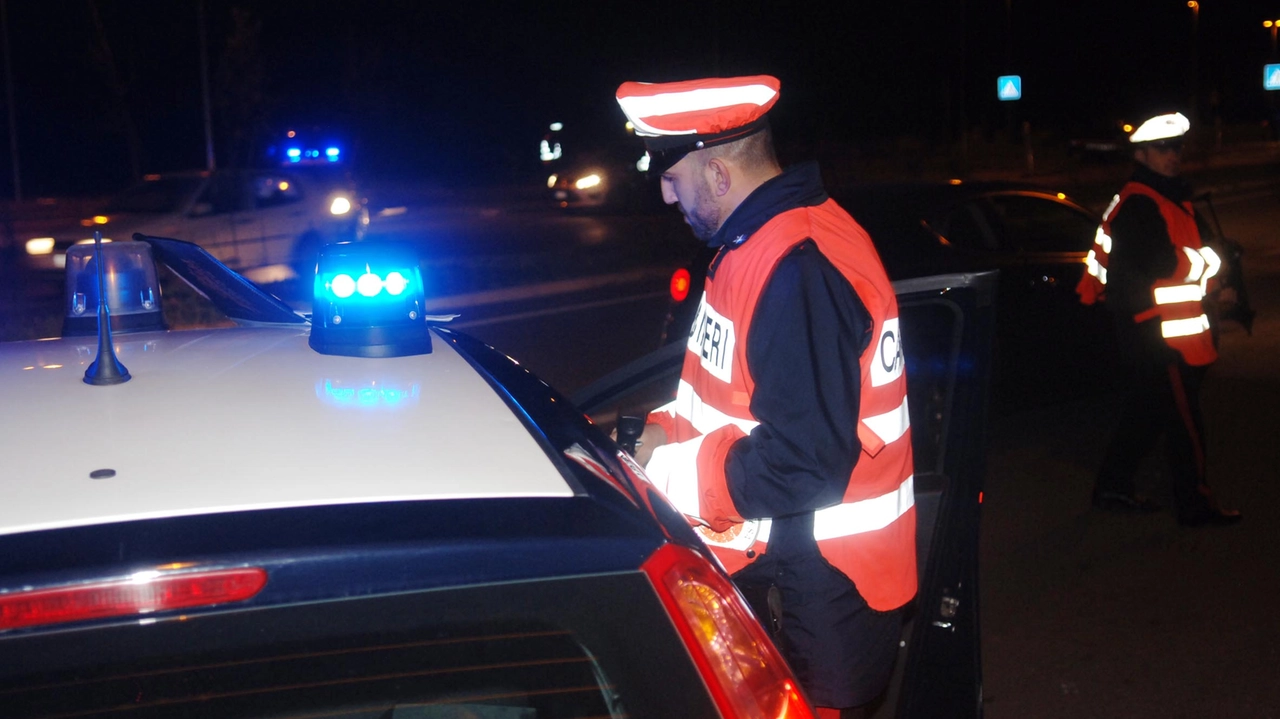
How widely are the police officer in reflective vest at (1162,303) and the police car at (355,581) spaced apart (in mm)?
4143

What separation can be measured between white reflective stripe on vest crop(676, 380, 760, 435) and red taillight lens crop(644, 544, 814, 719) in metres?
0.80

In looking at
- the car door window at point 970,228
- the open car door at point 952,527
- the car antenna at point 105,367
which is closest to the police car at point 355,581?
the car antenna at point 105,367

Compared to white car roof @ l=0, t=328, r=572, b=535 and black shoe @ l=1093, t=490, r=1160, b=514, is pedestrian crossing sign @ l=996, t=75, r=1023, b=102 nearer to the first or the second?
black shoe @ l=1093, t=490, r=1160, b=514

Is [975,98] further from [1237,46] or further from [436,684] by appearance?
[436,684]

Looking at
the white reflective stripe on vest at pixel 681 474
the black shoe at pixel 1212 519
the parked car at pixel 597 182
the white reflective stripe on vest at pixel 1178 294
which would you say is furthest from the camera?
the parked car at pixel 597 182

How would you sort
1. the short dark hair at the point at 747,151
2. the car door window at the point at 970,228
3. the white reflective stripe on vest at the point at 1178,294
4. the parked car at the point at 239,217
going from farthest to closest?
1. the parked car at the point at 239,217
2. the car door window at the point at 970,228
3. the white reflective stripe on vest at the point at 1178,294
4. the short dark hair at the point at 747,151

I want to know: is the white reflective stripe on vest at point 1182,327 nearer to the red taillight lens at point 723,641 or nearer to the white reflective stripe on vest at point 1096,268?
the white reflective stripe on vest at point 1096,268

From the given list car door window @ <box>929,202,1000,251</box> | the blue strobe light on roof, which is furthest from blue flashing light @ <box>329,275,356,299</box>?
car door window @ <box>929,202,1000,251</box>

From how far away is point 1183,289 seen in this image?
523 cm

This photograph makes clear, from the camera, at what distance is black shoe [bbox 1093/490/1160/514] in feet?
18.9

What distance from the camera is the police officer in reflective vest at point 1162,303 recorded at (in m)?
5.24

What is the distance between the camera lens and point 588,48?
5653 centimetres

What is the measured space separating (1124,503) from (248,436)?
497 centimetres

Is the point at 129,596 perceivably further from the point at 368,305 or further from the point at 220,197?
the point at 220,197
